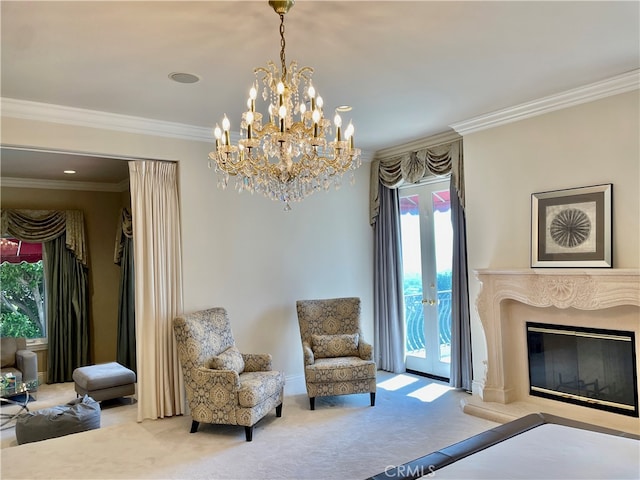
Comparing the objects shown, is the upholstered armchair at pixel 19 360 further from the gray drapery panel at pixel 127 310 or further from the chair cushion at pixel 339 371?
the chair cushion at pixel 339 371

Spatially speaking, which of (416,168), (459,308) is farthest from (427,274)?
(416,168)

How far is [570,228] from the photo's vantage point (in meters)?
3.95

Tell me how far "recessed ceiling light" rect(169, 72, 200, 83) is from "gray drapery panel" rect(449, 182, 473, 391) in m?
2.99

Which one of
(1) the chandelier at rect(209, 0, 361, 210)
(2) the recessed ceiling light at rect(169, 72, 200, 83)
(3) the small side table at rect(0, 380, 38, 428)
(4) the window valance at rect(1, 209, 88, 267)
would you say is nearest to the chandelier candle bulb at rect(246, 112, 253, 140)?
(1) the chandelier at rect(209, 0, 361, 210)

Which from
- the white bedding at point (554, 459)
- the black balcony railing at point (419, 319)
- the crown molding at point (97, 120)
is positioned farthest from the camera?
the black balcony railing at point (419, 319)

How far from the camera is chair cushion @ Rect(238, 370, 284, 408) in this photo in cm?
375

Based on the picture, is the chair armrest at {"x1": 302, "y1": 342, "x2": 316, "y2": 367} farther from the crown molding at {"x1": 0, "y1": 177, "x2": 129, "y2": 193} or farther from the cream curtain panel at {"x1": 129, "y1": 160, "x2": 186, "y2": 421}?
the crown molding at {"x1": 0, "y1": 177, "x2": 129, "y2": 193}

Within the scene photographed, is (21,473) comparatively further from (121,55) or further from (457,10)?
(457,10)

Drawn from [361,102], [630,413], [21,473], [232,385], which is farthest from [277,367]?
[630,413]

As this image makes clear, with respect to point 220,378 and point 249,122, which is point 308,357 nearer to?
point 220,378

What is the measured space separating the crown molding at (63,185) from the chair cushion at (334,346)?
3.93 metres

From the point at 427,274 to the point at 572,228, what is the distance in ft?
6.45

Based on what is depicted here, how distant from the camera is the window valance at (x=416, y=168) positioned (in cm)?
501

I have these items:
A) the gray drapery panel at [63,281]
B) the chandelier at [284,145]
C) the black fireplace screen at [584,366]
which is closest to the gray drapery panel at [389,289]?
the black fireplace screen at [584,366]
